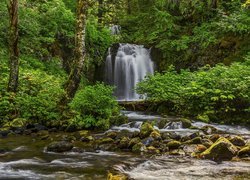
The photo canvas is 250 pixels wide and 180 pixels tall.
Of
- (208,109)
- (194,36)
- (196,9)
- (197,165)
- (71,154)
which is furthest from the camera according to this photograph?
(196,9)

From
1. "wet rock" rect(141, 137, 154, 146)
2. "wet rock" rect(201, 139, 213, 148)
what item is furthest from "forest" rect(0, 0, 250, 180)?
"wet rock" rect(201, 139, 213, 148)

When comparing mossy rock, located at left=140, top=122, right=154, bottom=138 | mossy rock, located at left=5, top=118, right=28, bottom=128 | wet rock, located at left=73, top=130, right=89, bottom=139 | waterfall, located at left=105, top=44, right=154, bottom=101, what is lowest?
wet rock, located at left=73, top=130, right=89, bottom=139

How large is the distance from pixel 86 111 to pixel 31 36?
734cm

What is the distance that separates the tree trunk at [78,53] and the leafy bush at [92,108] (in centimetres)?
34

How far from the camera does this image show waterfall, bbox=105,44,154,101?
20855mm

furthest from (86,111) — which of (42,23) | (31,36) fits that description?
(42,23)

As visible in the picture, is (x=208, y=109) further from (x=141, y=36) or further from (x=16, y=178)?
(x=141, y=36)

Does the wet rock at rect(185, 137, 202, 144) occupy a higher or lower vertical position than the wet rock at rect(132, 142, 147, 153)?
higher

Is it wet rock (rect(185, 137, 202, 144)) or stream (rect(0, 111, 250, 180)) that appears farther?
wet rock (rect(185, 137, 202, 144))

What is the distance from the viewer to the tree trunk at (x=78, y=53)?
1125cm

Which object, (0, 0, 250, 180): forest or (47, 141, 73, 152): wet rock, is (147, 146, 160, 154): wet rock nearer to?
(0, 0, 250, 180): forest

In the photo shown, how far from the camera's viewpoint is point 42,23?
18.3m

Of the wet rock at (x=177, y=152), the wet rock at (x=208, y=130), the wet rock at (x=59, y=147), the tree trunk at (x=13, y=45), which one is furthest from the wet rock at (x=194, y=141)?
the tree trunk at (x=13, y=45)

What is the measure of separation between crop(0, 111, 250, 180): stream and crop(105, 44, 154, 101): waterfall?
12250 mm
